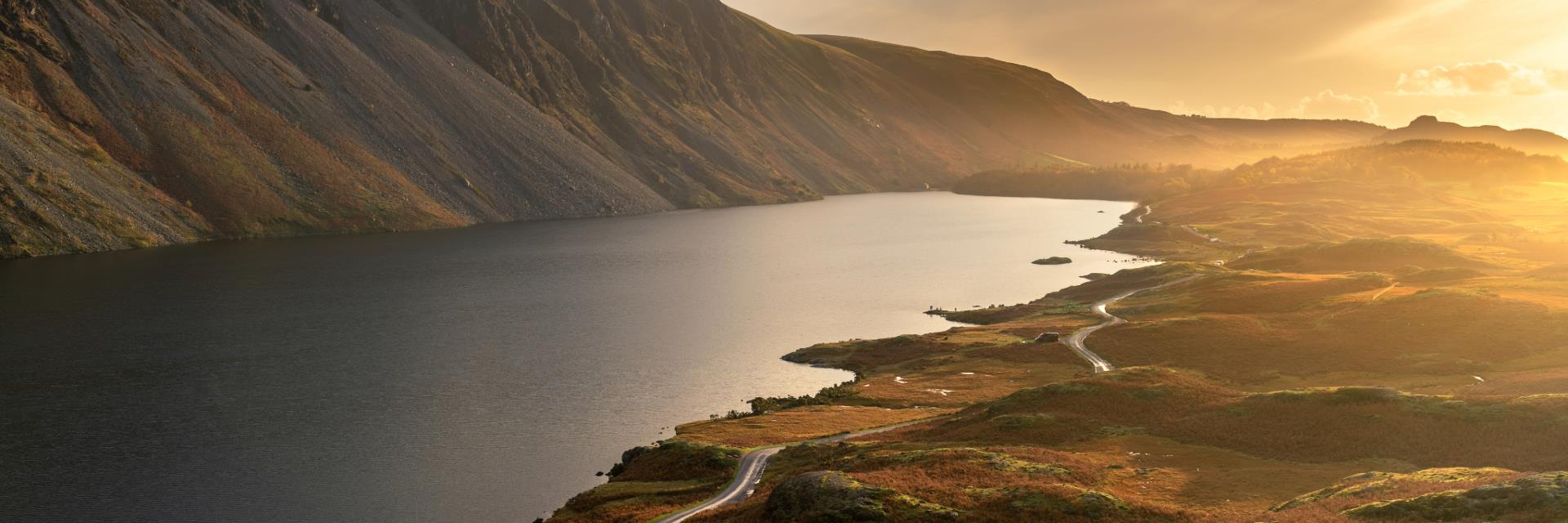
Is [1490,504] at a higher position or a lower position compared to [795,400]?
higher

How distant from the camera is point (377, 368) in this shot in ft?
318

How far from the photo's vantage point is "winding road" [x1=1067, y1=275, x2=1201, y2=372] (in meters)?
100

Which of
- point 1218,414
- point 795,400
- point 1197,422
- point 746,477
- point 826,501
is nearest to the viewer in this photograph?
point 826,501

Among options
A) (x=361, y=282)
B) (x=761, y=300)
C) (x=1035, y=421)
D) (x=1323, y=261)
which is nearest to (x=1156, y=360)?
(x=1035, y=421)

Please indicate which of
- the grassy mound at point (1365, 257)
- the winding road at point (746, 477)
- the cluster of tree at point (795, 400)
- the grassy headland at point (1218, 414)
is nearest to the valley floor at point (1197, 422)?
the grassy headland at point (1218, 414)

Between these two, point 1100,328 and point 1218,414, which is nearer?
point 1218,414

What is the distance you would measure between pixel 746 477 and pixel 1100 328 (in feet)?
221

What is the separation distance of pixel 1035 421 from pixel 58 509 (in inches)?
2240

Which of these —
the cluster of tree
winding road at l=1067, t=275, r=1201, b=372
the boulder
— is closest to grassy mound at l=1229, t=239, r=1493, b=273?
winding road at l=1067, t=275, r=1201, b=372

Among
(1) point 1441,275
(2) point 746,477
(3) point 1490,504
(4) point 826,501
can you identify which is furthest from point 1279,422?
(1) point 1441,275

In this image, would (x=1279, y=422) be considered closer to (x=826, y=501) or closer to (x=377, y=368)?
(x=826, y=501)

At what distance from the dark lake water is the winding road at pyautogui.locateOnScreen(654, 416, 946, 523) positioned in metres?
10.0

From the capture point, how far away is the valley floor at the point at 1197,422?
46.8m

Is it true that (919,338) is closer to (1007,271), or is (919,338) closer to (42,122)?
(1007,271)
